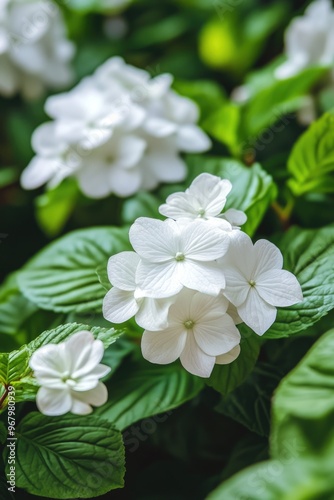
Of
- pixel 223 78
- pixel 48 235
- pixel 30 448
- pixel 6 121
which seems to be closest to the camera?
pixel 30 448

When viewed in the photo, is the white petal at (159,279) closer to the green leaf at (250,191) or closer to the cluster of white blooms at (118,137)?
the green leaf at (250,191)

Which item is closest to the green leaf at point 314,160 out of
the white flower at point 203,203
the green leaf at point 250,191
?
the green leaf at point 250,191

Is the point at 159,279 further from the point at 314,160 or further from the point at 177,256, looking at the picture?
the point at 314,160

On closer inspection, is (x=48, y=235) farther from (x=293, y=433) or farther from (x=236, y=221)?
(x=293, y=433)

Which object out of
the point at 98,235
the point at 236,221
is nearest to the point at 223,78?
the point at 98,235

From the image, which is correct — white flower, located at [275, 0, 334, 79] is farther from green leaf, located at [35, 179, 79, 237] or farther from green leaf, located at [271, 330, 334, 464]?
green leaf, located at [271, 330, 334, 464]

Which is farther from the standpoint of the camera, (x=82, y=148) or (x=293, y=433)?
(x=82, y=148)
